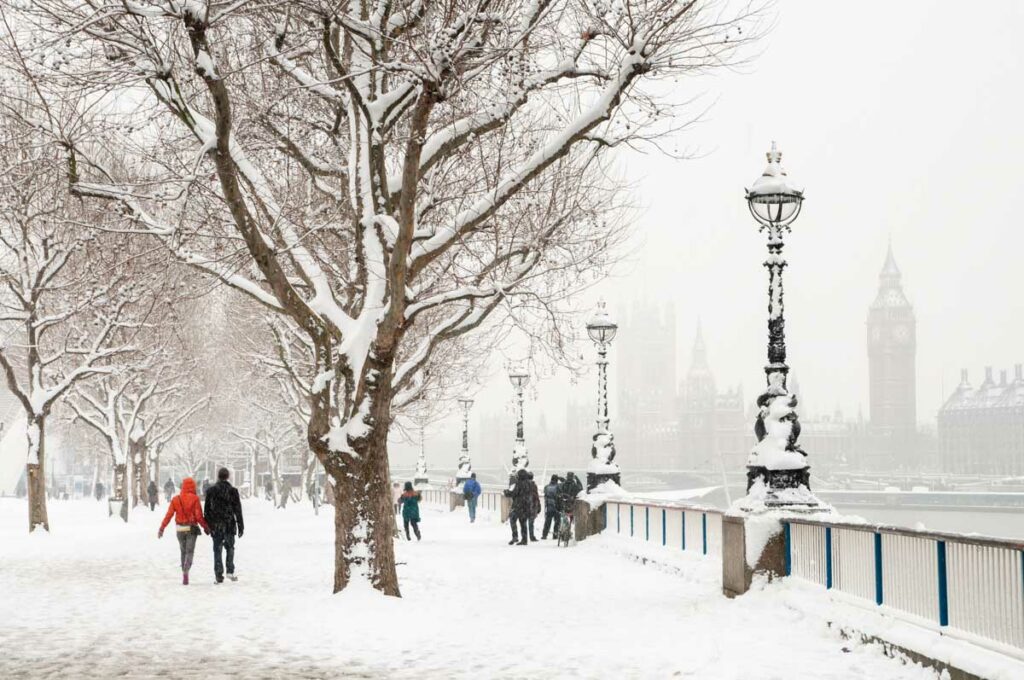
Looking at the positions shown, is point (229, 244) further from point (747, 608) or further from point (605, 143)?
point (747, 608)

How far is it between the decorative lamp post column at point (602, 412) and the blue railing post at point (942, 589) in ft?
58.2

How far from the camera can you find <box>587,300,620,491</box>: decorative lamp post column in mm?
28062

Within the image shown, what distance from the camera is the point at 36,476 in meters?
31.5

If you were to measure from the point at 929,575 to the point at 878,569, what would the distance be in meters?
1.16

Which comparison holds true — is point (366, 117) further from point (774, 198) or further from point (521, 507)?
point (521, 507)

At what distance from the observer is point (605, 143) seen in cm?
1452

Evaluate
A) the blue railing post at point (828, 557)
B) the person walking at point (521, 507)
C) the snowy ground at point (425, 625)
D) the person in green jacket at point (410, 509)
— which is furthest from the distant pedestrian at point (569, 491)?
the blue railing post at point (828, 557)

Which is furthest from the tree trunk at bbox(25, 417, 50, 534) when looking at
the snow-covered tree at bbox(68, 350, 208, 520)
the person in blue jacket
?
the person in blue jacket

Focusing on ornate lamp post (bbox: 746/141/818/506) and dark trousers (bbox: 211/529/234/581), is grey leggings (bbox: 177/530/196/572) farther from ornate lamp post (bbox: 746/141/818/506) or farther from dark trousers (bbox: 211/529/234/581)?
ornate lamp post (bbox: 746/141/818/506)

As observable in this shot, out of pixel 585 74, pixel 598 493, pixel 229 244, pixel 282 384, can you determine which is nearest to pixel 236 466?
pixel 282 384

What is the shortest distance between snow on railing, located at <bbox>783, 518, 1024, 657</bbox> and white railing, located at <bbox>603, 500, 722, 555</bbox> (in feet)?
19.7

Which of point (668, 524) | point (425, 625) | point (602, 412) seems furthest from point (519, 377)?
point (425, 625)

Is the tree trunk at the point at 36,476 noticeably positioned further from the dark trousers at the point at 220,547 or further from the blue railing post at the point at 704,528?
the blue railing post at the point at 704,528

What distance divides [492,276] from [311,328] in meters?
4.18
